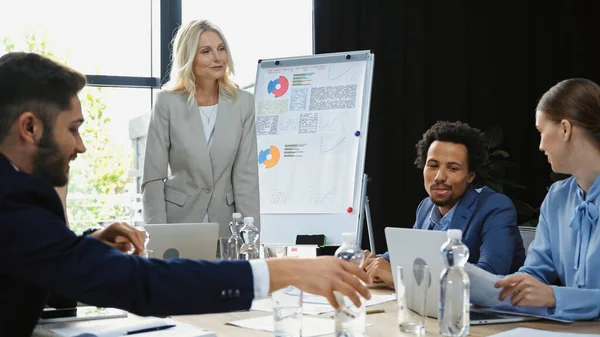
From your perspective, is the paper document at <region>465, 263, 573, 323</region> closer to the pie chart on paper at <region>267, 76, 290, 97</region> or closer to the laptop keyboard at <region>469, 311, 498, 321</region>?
the laptop keyboard at <region>469, 311, 498, 321</region>

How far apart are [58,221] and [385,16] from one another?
15.1ft

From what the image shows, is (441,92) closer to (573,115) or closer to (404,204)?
(404,204)

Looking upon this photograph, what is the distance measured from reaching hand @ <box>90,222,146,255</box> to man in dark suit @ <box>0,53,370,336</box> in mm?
412

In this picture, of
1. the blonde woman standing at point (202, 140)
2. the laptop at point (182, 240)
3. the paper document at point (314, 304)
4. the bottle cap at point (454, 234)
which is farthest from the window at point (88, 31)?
the bottle cap at point (454, 234)

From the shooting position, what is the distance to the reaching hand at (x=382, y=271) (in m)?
2.47

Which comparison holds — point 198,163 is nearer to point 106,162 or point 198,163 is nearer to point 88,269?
point 106,162

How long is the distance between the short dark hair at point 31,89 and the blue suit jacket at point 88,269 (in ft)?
0.54

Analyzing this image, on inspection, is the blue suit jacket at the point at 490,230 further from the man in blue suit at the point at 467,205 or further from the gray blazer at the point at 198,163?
the gray blazer at the point at 198,163

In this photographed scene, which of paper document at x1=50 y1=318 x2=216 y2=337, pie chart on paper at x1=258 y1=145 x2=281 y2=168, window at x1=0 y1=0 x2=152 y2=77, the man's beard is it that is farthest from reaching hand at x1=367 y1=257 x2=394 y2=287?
window at x1=0 y1=0 x2=152 y2=77

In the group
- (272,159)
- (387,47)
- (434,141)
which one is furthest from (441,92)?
(434,141)

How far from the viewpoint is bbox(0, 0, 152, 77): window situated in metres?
4.94

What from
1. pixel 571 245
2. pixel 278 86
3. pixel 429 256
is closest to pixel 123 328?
pixel 429 256

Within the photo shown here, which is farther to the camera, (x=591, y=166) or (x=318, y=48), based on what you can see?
(x=318, y=48)

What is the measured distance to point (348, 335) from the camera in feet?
5.23
